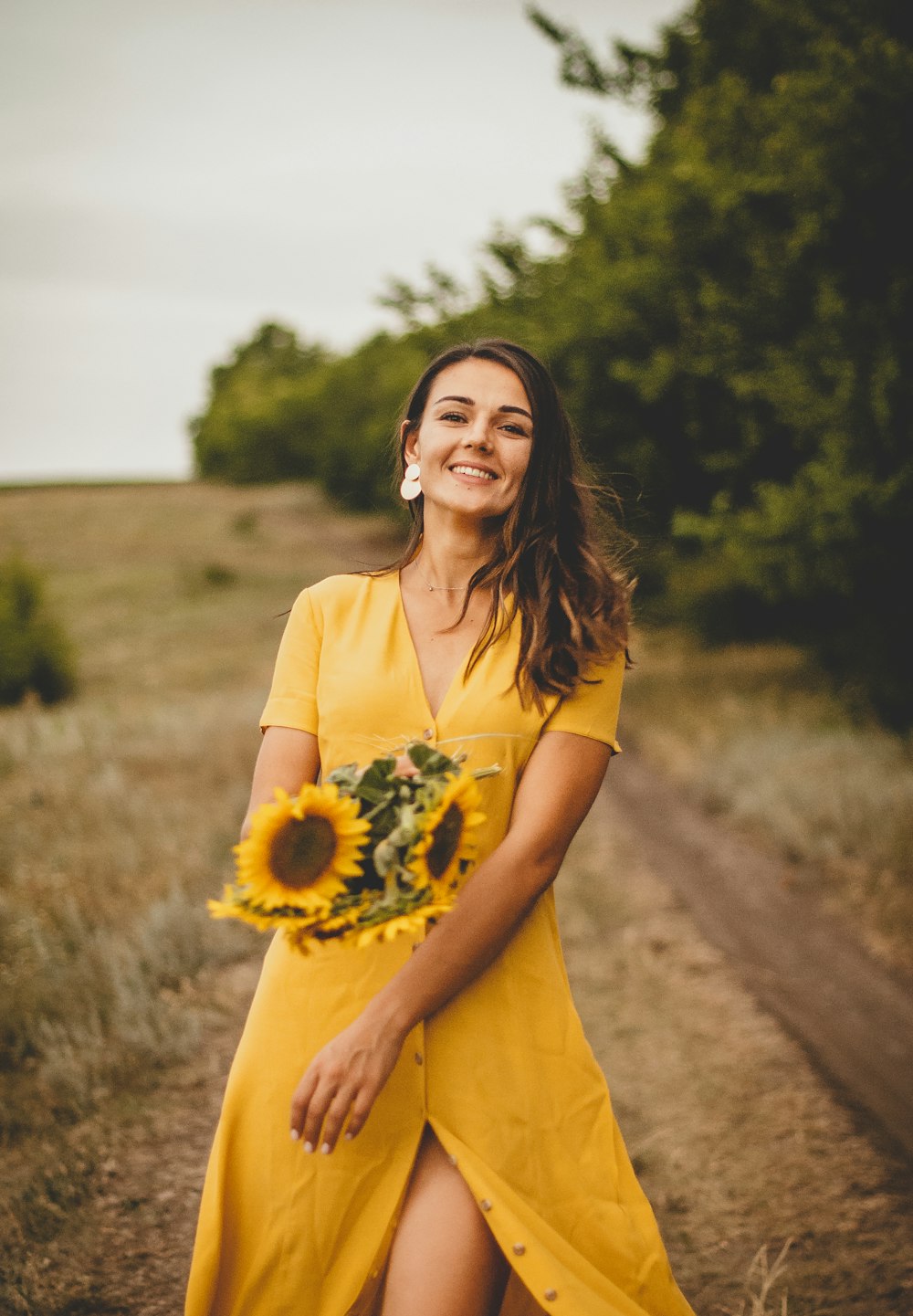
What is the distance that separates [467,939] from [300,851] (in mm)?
471

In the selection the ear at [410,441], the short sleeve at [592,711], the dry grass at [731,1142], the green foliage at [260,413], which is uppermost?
the green foliage at [260,413]

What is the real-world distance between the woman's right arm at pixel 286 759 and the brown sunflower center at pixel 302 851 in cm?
54

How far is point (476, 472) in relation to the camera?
218cm

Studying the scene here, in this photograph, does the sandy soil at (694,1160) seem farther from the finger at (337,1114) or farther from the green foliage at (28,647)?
the green foliage at (28,647)

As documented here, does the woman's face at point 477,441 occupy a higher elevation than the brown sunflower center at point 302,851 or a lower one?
higher

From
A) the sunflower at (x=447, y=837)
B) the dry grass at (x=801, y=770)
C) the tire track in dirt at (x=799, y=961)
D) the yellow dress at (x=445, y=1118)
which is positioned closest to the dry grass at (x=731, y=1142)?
the tire track in dirt at (x=799, y=961)

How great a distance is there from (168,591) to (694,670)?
1679 centimetres

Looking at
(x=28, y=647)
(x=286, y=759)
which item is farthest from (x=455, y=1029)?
(x=28, y=647)

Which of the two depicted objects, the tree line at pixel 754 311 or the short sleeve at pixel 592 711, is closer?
the short sleeve at pixel 592 711

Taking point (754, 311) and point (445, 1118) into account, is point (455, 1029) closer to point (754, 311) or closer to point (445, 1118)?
point (445, 1118)

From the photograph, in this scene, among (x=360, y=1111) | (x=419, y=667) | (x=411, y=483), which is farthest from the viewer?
(x=411, y=483)

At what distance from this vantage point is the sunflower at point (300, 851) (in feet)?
4.85

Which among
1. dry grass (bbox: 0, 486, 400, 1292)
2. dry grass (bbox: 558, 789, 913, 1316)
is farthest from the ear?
dry grass (bbox: 0, 486, 400, 1292)

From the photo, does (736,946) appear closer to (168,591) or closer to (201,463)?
(168,591)
